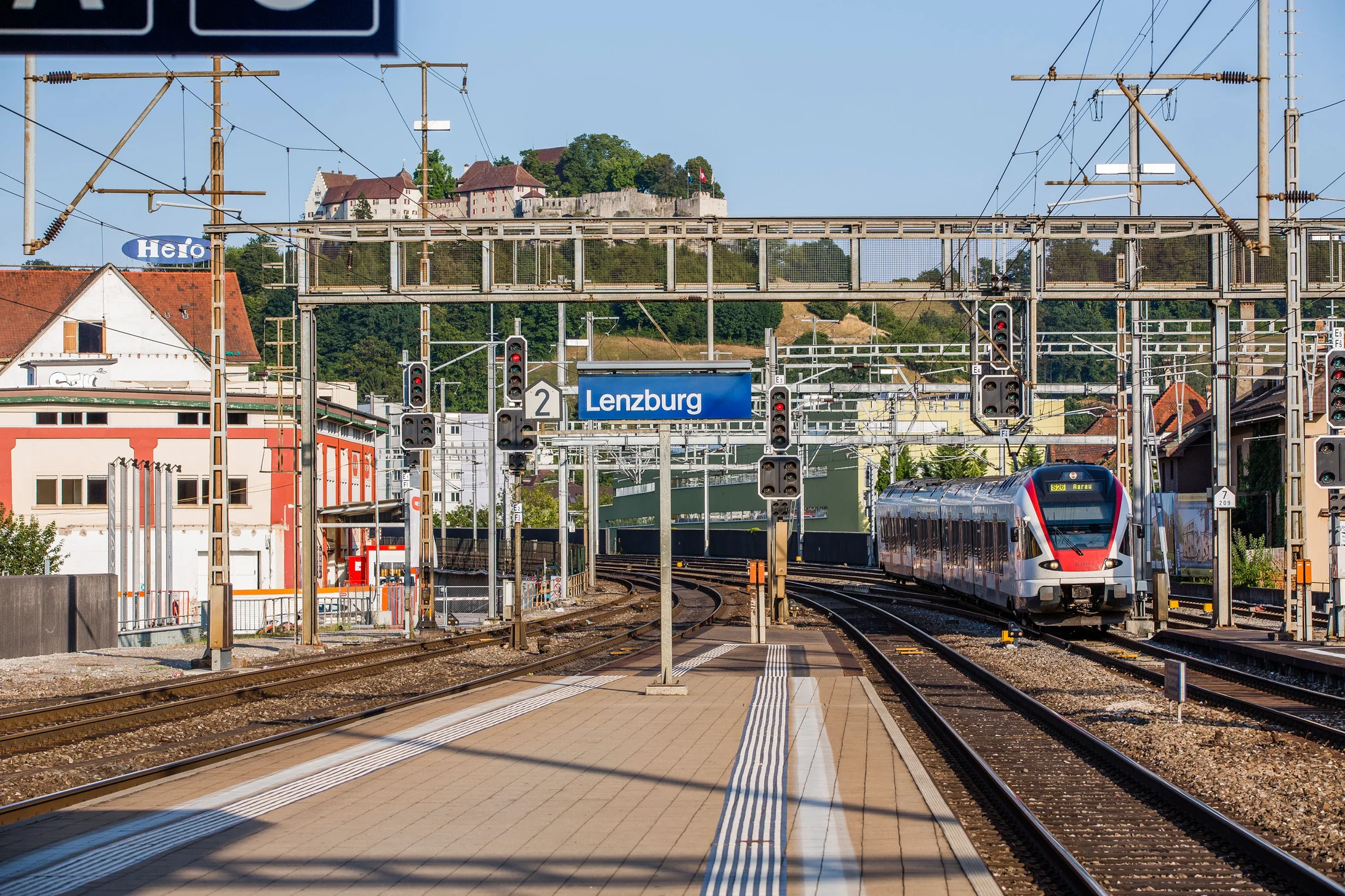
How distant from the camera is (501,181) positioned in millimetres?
189250

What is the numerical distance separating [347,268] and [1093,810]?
18.3 m

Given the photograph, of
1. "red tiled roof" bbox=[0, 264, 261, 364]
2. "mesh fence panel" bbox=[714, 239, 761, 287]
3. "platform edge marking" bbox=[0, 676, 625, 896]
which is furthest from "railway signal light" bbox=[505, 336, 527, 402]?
"red tiled roof" bbox=[0, 264, 261, 364]

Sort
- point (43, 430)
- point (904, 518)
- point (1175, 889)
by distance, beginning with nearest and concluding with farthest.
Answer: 1. point (1175, 889)
2. point (904, 518)
3. point (43, 430)

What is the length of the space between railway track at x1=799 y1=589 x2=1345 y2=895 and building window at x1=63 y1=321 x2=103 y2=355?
51.7 metres

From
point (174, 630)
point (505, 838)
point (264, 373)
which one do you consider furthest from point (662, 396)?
point (264, 373)

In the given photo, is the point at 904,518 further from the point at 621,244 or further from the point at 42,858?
the point at 42,858

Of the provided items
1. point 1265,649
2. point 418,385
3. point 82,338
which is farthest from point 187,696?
point 82,338

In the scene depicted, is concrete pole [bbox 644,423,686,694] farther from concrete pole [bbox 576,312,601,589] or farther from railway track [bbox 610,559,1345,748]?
concrete pole [bbox 576,312,601,589]

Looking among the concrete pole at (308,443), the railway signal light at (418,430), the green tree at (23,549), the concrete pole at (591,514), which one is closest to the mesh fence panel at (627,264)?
the railway signal light at (418,430)

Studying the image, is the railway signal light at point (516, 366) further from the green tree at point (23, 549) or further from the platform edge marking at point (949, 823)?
the green tree at point (23, 549)

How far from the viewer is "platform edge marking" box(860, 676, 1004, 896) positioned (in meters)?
7.57

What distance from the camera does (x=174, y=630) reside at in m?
31.2

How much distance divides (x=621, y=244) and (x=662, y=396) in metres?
9.66

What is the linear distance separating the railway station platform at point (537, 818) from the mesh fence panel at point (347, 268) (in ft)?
39.0
